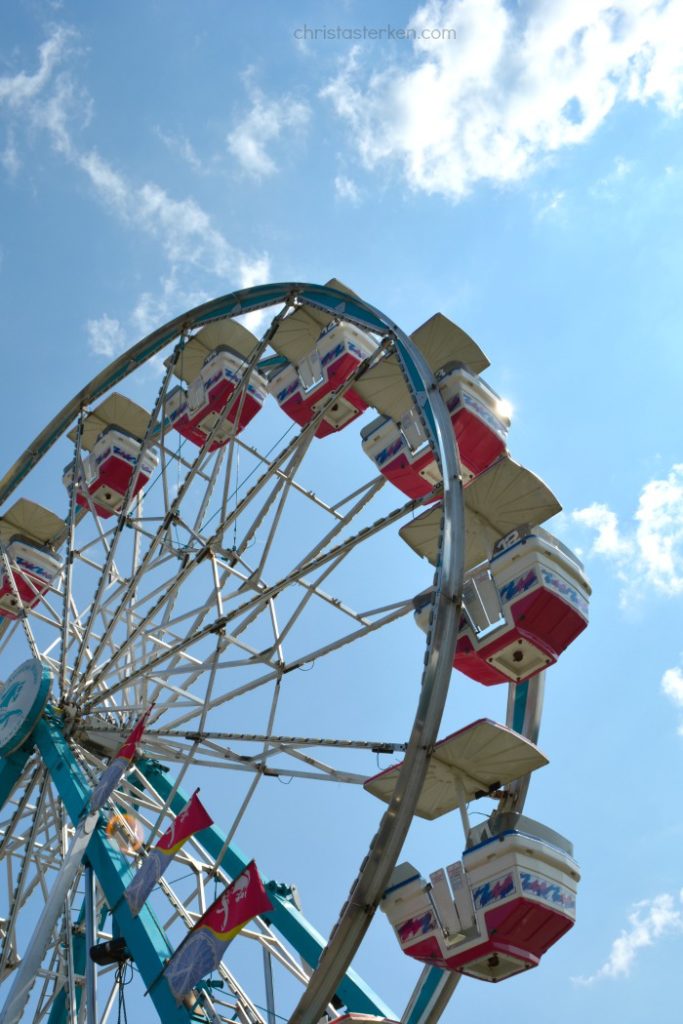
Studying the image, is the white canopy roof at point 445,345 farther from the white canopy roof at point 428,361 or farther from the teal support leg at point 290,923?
the teal support leg at point 290,923

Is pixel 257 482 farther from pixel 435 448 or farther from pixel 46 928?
pixel 46 928

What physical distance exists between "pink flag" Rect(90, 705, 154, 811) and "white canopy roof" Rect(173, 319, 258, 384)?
5.88m

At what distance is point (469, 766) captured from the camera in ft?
27.7

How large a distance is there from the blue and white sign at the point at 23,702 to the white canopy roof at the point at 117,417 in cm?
402

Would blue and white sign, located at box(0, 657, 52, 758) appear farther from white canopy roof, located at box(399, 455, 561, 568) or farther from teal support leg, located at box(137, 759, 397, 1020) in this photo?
white canopy roof, located at box(399, 455, 561, 568)

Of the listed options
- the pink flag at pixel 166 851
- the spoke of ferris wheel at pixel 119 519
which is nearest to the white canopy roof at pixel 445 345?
the spoke of ferris wheel at pixel 119 519

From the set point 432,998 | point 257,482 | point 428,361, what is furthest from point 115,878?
point 428,361

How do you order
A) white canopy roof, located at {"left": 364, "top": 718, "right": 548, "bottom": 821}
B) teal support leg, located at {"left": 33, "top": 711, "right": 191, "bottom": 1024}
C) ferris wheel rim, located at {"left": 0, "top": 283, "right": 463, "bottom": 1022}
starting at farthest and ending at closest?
teal support leg, located at {"left": 33, "top": 711, "right": 191, "bottom": 1024}, white canopy roof, located at {"left": 364, "top": 718, "right": 548, "bottom": 821}, ferris wheel rim, located at {"left": 0, "top": 283, "right": 463, "bottom": 1022}

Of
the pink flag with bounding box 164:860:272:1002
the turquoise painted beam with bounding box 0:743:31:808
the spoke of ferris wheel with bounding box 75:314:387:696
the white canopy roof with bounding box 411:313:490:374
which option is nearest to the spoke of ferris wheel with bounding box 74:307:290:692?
the spoke of ferris wheel with bounding box 75:314:387:696

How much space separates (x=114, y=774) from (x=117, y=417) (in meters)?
6.71

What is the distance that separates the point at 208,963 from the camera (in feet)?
26.3

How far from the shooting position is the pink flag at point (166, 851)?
907cm

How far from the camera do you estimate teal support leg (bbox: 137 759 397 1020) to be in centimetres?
1030

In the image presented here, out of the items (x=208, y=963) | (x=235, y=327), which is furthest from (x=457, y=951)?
(x=235, y=327)
